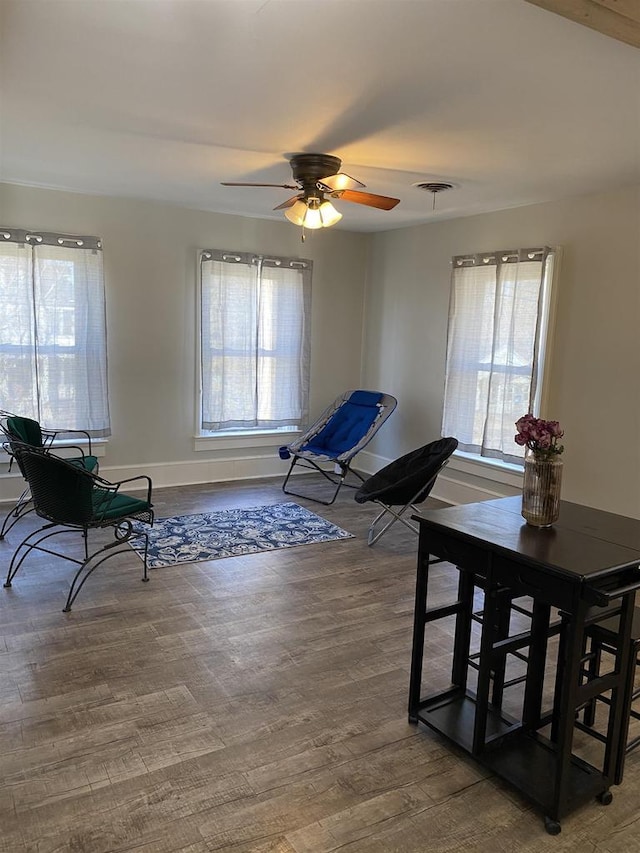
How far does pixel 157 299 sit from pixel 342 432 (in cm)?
205

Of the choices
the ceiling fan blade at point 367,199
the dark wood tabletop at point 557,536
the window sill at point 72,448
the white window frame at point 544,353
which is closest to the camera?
the dark wood tabletop at point 557,536

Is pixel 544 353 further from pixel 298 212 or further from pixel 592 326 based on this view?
pixel 298 212

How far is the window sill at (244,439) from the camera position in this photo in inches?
237

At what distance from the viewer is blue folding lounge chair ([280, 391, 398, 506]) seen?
18.2ft

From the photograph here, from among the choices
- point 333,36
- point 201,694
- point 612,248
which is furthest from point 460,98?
point 201,694

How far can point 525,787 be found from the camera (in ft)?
6.73

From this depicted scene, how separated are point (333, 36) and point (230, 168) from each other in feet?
6.45

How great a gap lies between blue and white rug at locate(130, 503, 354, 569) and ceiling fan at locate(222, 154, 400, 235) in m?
2.17

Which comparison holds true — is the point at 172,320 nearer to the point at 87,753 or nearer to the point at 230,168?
the point at 230,168

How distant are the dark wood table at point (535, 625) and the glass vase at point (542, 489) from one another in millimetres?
45

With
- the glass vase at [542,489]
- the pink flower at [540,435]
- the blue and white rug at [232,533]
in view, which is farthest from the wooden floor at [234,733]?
the pink flower at [540,435]

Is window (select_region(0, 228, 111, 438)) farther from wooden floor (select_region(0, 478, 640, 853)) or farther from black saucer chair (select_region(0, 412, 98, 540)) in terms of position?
wooden floor (select_region(0, 478, 640, 853))

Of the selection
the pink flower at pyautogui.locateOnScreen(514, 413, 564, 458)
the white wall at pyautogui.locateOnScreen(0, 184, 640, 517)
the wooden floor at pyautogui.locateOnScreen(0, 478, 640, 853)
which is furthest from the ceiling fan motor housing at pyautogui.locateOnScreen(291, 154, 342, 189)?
the wooden floor at pyautogui.locateOnScreen(0, 478, 640, 853)

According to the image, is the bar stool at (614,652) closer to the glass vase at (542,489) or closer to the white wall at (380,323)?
the glass vase at (542,489)
